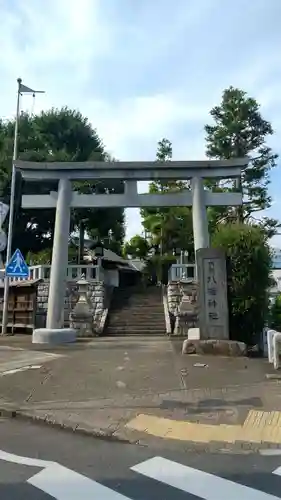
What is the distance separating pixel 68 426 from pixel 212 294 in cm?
737

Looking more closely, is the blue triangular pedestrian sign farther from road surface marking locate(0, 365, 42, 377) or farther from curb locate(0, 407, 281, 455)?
curb locate(0, 407, 281, 455)

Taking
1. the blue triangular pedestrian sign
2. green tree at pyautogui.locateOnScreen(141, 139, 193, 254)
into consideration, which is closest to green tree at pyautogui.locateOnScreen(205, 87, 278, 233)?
green tree at pyautogui.locateOnScreen(141, 139, 193, 254)

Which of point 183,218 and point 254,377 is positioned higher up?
point 183,218

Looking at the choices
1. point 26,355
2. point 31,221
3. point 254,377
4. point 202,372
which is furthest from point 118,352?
point 31,221

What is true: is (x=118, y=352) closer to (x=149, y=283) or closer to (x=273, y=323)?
(x=273, y=323)

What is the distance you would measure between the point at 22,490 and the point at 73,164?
584 inches

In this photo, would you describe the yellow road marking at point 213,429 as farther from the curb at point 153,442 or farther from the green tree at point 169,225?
the green tree at point 169,225

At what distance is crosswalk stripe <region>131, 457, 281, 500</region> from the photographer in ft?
12.3

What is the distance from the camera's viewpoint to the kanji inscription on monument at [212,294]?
40.4 feet

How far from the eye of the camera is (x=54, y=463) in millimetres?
4547

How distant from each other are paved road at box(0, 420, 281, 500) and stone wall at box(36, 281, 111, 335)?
15.4 metres

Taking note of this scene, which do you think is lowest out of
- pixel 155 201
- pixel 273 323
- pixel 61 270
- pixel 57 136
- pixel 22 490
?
pixel 22 490

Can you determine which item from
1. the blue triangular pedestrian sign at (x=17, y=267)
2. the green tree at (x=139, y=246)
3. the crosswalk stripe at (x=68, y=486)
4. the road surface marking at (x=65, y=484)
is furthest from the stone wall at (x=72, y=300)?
the crosswalk stripe at (x=68, y=486)

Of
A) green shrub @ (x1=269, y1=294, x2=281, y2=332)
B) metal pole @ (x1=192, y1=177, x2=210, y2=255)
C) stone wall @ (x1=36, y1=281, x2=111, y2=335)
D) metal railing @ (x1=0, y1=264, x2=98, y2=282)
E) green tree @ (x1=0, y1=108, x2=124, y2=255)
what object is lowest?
green shrub @ (x1=269, y1=294, x2=281, y2=332)
